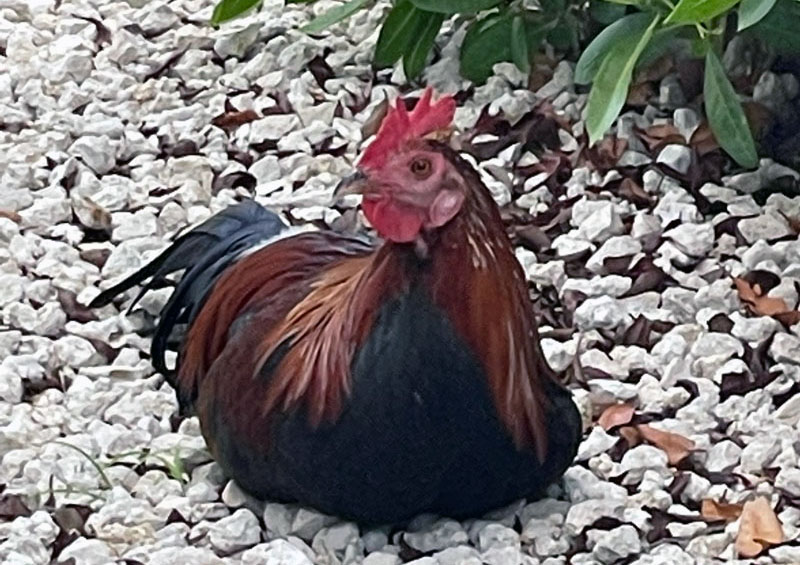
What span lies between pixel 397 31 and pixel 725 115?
0.69 metres

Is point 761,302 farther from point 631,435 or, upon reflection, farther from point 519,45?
point 519,45

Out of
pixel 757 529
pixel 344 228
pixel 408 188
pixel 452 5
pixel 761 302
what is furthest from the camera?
pixel 452 5

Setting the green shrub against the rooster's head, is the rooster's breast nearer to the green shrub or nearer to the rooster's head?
the rooster's head

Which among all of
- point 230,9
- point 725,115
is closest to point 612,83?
point 725,115

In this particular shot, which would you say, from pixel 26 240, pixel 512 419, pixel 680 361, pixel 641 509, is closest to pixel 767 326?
pixel 680 361

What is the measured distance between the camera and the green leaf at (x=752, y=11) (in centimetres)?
252

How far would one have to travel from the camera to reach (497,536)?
2299mm

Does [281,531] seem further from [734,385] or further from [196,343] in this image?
[734,385]

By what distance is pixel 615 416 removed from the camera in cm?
255

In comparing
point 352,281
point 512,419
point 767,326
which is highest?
point 352,281

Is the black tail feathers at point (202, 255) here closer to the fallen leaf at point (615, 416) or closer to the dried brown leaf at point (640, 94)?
the fallen leaf at point (615, 416)

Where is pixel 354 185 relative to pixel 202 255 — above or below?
above

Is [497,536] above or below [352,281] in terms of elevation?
below

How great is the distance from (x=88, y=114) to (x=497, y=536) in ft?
4.72
